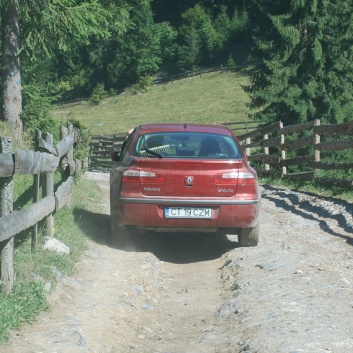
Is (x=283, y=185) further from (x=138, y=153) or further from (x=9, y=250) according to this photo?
(x=9, y=250)

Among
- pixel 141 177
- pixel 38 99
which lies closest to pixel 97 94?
pixel 38 99

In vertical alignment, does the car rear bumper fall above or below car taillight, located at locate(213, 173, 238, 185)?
below

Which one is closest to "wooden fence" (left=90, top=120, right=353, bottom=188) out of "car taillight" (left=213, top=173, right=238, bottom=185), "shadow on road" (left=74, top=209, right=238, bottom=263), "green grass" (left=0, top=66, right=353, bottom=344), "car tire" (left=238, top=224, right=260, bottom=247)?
"green grass" (left=0, top=66, right=353, bottom=344)

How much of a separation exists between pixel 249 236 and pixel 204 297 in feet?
6.81

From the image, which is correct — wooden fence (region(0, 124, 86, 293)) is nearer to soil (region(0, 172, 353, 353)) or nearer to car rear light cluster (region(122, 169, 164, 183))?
soil (region(0, 172, 353, 353))

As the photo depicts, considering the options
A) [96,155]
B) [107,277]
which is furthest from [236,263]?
[96,155]

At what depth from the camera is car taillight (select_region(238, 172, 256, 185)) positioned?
30.2 feet

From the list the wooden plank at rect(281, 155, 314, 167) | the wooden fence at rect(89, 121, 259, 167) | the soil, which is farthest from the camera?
the wooden fence at rect(89, 121, 259, 167)

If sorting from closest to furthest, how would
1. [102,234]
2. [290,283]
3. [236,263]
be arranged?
[290,283] → [236,263] → [102,234]

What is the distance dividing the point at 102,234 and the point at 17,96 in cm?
1077

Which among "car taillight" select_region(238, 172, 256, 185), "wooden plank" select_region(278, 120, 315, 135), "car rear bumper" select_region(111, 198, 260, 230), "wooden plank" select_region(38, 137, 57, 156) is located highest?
"wooden plank" select_region(38, 137, 57, 156)

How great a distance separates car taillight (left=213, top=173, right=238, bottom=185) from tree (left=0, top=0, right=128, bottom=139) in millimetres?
10635

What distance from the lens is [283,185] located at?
18.9 meters

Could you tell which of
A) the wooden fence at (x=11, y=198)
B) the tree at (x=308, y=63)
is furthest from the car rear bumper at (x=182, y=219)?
the tree at (x=308, y=63)
